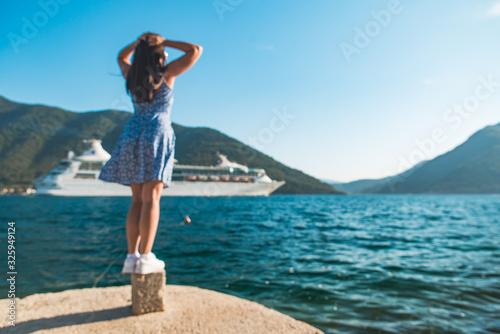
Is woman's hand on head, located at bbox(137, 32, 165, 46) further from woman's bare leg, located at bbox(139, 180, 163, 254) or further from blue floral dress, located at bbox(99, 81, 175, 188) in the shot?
woman's bare leg, located at bbox(139, 180, 163, 254)

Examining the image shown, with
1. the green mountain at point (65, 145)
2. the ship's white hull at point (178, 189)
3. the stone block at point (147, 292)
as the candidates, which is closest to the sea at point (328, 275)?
the stone block at point (147, 292)

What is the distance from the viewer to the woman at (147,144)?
1.89 meters

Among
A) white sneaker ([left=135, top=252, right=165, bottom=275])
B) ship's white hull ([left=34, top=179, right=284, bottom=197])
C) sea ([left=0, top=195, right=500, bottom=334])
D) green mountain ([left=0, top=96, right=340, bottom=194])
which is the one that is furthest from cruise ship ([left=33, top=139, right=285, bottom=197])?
white sneaker ([left=135, top=252, right=165, bottom=275])

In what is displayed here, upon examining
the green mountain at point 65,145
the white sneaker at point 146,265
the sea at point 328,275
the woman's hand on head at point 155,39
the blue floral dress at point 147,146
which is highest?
the green mountain at point 65,145

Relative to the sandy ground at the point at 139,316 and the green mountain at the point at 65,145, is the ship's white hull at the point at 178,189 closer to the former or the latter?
the green mountain at the point at 65,145

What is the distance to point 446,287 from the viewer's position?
3.86 meters

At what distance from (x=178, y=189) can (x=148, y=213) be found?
2136 inches

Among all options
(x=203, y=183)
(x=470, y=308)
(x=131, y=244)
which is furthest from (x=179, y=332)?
(x=203, y=183)

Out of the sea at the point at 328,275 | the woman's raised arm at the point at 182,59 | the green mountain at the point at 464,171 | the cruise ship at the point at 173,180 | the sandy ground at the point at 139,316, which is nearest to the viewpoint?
the sandy ground at the point at 139,316

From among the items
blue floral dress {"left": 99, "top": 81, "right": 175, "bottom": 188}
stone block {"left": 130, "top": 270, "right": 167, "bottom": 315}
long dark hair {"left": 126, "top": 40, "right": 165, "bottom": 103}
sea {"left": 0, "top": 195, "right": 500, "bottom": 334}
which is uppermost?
long dark hair {"left": 126, "top": 40, "right": 165, "bottom": 103}

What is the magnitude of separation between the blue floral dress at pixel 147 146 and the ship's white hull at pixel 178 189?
155 feet

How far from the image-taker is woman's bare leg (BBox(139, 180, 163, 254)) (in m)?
1.87

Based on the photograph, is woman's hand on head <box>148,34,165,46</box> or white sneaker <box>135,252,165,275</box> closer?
white sneaker <box>135,252,165,275</box>

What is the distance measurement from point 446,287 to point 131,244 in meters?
4.23
